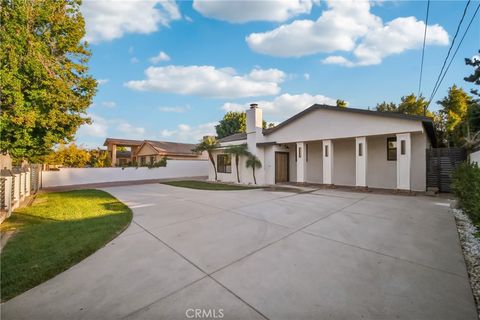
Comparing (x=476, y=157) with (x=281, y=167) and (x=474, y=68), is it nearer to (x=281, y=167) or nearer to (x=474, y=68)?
(x=474, y=68)

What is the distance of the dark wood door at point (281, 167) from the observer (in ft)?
50.9

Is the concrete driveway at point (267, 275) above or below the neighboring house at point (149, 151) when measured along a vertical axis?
below

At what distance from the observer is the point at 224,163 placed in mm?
18562

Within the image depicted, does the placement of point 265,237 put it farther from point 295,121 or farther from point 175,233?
point 295,121

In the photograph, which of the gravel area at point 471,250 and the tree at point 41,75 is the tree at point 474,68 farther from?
the tree at point 41,75

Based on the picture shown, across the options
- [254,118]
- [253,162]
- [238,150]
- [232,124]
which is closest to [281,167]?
[253,162]

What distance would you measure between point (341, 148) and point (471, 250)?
10331 mm

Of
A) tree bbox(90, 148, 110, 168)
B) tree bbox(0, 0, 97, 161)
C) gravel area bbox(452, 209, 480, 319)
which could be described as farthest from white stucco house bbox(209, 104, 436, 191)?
tree bbox(90, 148, 110, 168)

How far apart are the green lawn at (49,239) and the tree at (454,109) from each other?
22.9 metres

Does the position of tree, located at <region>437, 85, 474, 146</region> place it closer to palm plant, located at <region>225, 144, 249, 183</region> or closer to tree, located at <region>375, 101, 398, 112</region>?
tree, located at <region>375, 101, 398, 112</region>

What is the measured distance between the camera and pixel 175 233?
488 centimetres

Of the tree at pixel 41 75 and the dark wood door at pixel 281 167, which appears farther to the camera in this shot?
the dark wood door at pixel 281 167

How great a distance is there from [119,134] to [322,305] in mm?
32869

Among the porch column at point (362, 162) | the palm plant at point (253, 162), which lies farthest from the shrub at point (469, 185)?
the palm plant at point (253, 162)
